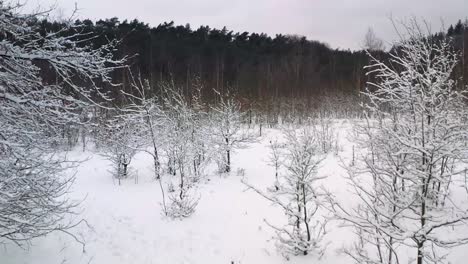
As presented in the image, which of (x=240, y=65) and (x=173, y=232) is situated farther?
(x=240, y=65)

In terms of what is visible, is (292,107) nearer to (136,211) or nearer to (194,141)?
(194,141)

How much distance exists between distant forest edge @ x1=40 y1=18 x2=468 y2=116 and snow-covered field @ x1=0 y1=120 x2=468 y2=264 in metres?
13.8

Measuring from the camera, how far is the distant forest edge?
86.5ft

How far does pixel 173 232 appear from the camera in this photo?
756 cm

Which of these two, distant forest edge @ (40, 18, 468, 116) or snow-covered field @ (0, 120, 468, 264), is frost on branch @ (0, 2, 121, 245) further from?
distant forest edge @ (40, 18, 468, 116)

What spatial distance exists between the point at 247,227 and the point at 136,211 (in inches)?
106

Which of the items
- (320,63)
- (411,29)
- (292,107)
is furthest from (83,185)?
(320,63)

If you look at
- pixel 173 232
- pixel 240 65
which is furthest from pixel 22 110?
pixel 240 65

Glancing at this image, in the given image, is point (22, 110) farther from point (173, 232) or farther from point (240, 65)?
point (240, 65)

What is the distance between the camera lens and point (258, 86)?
30.7 metres

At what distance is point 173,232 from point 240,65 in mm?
34355

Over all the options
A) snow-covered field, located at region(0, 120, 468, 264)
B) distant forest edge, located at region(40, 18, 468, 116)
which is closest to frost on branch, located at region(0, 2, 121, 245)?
snow-covered field, located at region(0, 120, 468, 264)

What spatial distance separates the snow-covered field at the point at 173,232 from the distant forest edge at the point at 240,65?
13780mm

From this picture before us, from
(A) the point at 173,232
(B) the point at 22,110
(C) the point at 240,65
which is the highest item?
(C) the point at 240,65
